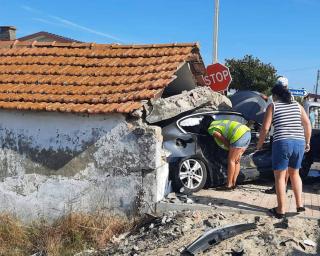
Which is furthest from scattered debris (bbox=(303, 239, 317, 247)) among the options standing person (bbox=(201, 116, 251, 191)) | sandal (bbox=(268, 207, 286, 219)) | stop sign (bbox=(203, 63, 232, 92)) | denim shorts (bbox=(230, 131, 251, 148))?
stop sign (bbox=(203, 63, 232, 92))

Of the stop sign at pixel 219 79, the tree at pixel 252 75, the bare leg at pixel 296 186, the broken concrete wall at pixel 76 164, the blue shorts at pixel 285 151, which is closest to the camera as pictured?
the blue shorts at pixel 285 151

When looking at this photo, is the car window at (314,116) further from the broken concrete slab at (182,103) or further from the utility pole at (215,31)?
the utility pole at (215,31)

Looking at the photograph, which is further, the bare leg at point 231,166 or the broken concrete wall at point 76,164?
the bare leg at point 231,166

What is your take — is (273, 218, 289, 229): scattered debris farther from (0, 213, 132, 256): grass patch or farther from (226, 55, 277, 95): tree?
(226, 55, 277, 95): tree

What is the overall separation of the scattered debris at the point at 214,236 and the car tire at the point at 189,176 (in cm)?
186

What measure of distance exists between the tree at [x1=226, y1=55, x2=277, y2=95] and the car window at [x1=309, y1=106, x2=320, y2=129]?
19.9 meters

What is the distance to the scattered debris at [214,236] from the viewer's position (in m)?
6.30

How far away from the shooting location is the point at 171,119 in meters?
8.74

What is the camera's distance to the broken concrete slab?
7.98 m

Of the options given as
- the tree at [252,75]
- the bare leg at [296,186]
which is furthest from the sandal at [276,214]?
the tree at [252,75]

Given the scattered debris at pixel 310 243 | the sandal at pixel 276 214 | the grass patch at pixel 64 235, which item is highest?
the sandal at pixel 276 214

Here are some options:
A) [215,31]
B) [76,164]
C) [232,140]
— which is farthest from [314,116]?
[215,31]

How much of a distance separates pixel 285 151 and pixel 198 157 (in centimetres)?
205

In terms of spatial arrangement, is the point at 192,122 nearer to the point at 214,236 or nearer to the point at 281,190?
the point at 281,190
